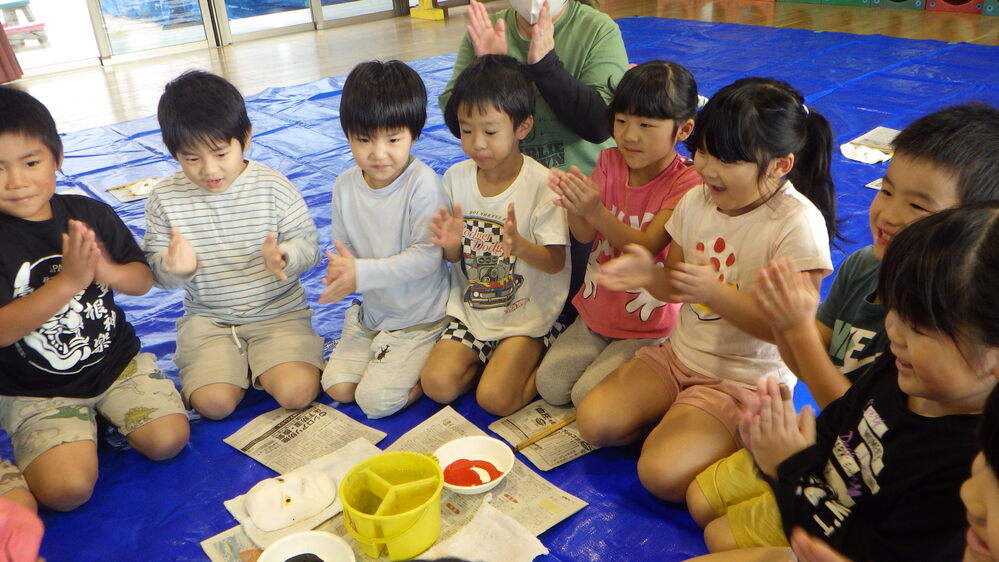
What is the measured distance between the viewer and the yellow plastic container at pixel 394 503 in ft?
4.42

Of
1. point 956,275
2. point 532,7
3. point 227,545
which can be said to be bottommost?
point 227,545

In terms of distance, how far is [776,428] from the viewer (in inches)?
43.6

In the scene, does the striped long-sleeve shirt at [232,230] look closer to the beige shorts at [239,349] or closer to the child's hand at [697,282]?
the beige shorts at [239,349]

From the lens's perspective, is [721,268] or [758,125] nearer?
[758,125]

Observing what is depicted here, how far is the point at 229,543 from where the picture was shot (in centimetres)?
148

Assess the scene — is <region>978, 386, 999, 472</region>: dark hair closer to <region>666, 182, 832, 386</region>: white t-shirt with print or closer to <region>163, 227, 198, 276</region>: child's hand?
<region>666, 182, 832, 386</region>: white t-shirt with print

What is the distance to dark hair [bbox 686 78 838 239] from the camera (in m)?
1.38

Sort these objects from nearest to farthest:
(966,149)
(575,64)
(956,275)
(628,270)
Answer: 1. (956,275)
2. (966,149)
3. (628,270)
4. (575,64)

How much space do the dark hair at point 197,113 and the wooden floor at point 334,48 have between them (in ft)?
9.18

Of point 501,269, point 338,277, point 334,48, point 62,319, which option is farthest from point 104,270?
point 334,48

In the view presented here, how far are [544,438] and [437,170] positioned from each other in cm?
166

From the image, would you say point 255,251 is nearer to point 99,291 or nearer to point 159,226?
point 159,226

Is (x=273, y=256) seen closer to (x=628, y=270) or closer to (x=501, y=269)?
(x=501, y=269)

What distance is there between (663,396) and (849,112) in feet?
7.78
